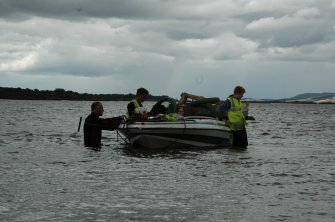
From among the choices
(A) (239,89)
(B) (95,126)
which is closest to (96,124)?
(B) (95,126)

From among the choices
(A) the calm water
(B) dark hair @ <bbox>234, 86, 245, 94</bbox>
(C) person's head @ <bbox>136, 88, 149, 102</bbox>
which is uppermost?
(B) dark hair @ <bbox>234, 86, 245, 94</bbox>

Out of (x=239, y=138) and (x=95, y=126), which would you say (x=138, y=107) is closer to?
(x=95, y=126)

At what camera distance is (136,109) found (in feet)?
58.4

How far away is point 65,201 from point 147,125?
8.81 m

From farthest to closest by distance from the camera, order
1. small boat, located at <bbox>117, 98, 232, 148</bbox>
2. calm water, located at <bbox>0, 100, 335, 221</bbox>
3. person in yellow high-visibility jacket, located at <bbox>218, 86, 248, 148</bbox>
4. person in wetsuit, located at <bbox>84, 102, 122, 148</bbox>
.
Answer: person in yellow high-visibility jacket, located at <bbox>218, 86, 248, 148</bbox> < small boat, located at <bbox>117, 98, 232, 148</bbox> < person in wetsuit, located at <bbox>84, 102, 122, 148</bbox> < calm water, located at <bbox>0, 100, 335, 221</bbox>

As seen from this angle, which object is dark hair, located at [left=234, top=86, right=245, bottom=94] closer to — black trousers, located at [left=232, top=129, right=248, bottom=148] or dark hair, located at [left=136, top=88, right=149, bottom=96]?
black trousers, located at [left=232, top=129, right=248, bottom=148]

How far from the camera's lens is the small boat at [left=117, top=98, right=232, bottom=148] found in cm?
1755

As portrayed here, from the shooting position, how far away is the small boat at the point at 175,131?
1755cm

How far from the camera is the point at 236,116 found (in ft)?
59.6

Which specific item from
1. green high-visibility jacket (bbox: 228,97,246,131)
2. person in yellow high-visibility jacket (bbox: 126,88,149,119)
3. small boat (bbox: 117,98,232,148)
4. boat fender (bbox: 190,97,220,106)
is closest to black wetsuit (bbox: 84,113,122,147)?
small boat (bbox: 117,98,232,148)

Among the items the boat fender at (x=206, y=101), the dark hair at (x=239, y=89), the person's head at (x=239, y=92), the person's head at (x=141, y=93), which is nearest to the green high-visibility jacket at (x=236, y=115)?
the person's head at (x=239, y=92)

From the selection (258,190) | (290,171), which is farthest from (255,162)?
(258,190)

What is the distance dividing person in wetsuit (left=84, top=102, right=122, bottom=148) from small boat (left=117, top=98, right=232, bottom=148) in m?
0.35

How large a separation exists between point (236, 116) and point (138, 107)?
3.40 m
